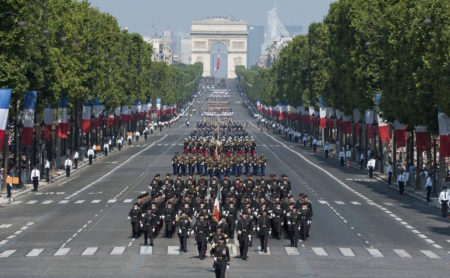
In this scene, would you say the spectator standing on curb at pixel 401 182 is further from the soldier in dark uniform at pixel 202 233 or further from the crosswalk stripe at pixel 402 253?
the soldier in dark uniform at pixel 202 233

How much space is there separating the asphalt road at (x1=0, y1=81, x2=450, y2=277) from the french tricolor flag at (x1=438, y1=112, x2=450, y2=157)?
3.29 m

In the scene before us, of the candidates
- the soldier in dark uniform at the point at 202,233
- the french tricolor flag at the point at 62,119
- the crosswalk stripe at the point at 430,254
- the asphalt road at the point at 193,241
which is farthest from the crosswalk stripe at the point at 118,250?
the french tricolor flag at the point at 62,119

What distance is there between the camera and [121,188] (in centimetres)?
8681

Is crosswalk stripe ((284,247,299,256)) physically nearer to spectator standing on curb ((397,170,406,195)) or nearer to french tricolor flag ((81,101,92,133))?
spectator standing on curb ((397,170,406,195))

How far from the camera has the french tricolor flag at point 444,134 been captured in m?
72.8

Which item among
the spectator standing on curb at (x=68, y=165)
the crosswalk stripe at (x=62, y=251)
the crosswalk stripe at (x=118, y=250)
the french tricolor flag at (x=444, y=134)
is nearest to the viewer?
the crosswalk stripe at (x=62, y=251)

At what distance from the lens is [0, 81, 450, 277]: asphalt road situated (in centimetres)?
4384

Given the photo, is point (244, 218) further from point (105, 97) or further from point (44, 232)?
point (105, 97)

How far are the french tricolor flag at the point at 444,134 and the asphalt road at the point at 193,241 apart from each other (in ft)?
10.8

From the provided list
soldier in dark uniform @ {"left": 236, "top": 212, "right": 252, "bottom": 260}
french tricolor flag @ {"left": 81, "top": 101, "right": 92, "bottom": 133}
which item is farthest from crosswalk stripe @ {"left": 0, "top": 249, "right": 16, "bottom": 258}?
french tricolor flag @ {"left": 81, "top": 101, "right": 92, "bottom": 133}

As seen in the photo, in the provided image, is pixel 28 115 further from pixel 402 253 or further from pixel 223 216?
pixel 402 253

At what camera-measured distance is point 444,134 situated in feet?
242

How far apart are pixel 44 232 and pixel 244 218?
1349cm

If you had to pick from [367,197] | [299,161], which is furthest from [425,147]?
[299,161]
